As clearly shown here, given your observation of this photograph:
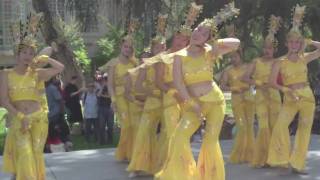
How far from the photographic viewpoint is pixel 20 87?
6750mm

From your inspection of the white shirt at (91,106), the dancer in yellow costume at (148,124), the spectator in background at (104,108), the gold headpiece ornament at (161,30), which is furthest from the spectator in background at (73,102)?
the dancer in yellow costume at (148,124)

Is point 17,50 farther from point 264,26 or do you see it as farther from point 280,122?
point 264,26

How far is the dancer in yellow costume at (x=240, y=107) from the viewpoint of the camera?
905 cm

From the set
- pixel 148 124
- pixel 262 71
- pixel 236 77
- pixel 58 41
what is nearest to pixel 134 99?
pixel 148 124

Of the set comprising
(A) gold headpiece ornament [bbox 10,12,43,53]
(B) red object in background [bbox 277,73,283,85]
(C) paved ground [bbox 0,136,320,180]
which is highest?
(A) gold headpiece ornament [bbox 10,12,43,53]

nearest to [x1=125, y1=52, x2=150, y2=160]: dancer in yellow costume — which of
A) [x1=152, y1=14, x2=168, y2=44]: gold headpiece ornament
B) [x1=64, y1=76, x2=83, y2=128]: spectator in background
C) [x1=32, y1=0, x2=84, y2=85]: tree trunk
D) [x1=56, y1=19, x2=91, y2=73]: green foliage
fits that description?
[x1=152, y1=14, x2=168, y2=44]: gold headpiece ornament

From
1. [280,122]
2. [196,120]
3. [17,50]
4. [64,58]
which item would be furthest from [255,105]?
[64,58]

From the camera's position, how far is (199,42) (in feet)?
21.0

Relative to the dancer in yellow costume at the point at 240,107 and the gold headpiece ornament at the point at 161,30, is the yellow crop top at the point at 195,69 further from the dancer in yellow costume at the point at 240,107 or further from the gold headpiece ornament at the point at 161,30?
the dancer in yellow costume at the point at 240,107

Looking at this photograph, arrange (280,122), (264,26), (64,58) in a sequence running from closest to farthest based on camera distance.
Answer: (280,122) → (264,26) → (64,58)

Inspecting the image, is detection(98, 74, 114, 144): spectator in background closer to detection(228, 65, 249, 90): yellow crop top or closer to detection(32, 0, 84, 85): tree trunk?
detection(32, 0, 84, 85): tree trunk

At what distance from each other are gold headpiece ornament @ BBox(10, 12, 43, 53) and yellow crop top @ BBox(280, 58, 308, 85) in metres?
3.05

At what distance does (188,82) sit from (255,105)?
2.70 meters

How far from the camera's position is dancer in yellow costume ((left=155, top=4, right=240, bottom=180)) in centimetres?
638
